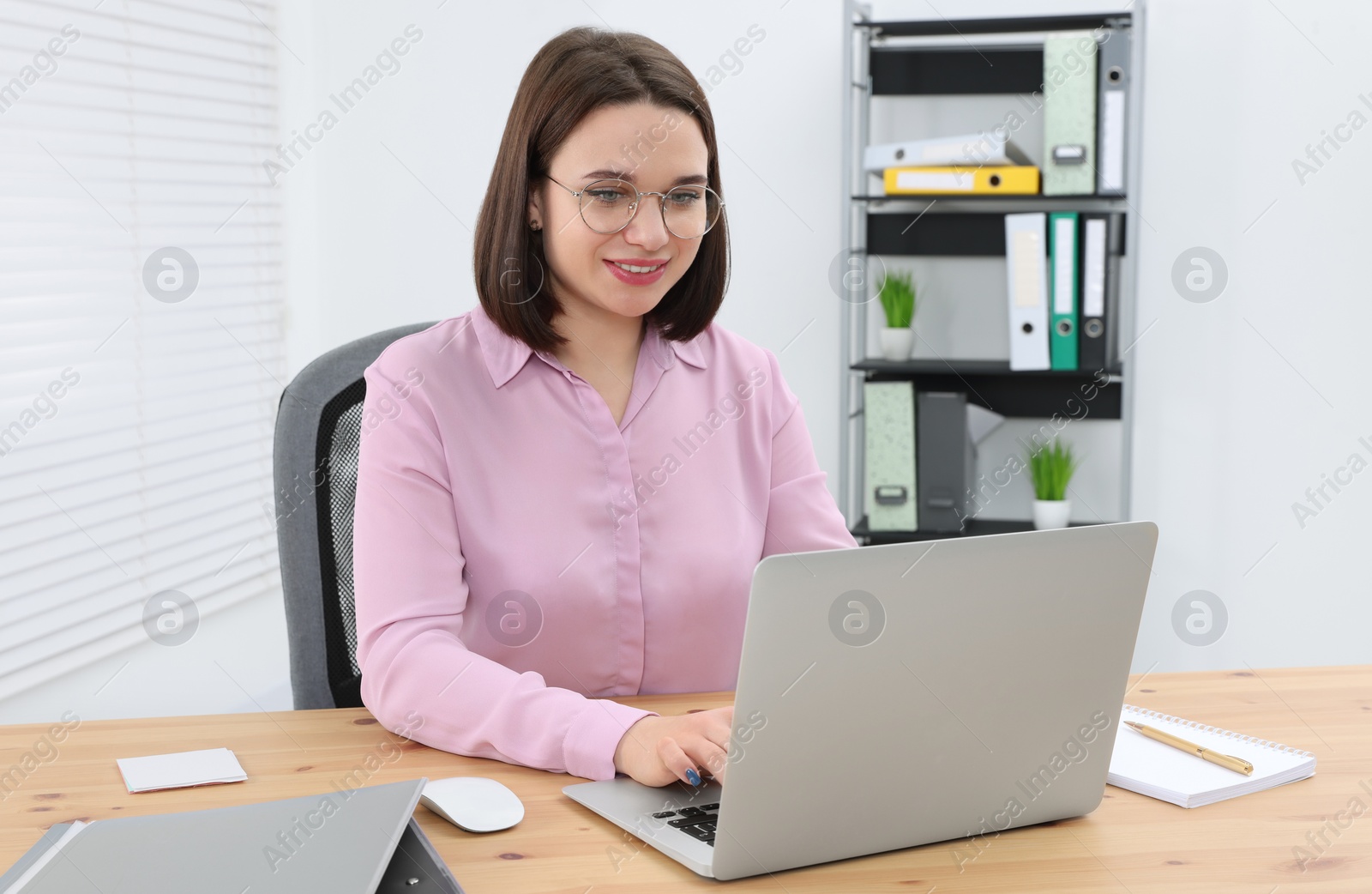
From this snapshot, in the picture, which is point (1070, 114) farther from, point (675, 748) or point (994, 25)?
point (675, 748)

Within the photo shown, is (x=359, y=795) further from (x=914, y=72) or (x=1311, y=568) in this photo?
(x=1311, y=568)

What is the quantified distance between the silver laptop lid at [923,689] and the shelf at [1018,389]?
1851 mm

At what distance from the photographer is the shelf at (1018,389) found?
275 centimetres

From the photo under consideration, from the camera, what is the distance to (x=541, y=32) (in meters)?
2.99

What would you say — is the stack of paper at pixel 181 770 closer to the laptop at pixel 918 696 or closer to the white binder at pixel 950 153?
the laptop at pixel 918 696

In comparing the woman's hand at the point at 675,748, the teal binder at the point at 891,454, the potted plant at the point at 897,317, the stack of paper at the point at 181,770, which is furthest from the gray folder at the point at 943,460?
the stack of paper at the point at 181,770

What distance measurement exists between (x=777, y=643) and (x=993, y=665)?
171mm

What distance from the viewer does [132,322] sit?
234cm

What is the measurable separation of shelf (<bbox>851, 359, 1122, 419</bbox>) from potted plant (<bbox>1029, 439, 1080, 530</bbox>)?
0.41 ft

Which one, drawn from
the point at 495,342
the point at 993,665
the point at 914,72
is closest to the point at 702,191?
the point at 495,342

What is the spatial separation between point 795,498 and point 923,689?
25.8 inches

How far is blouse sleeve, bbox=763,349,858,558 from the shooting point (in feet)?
4.81

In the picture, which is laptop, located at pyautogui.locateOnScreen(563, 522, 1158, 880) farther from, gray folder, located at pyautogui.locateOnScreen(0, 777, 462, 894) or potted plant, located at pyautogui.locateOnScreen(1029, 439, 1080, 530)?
potted plant, located at pyautogui.locateOnScreen(1029, 439, 1080, 530)

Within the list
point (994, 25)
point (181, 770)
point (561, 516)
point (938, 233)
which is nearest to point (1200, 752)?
point (561, 516)
